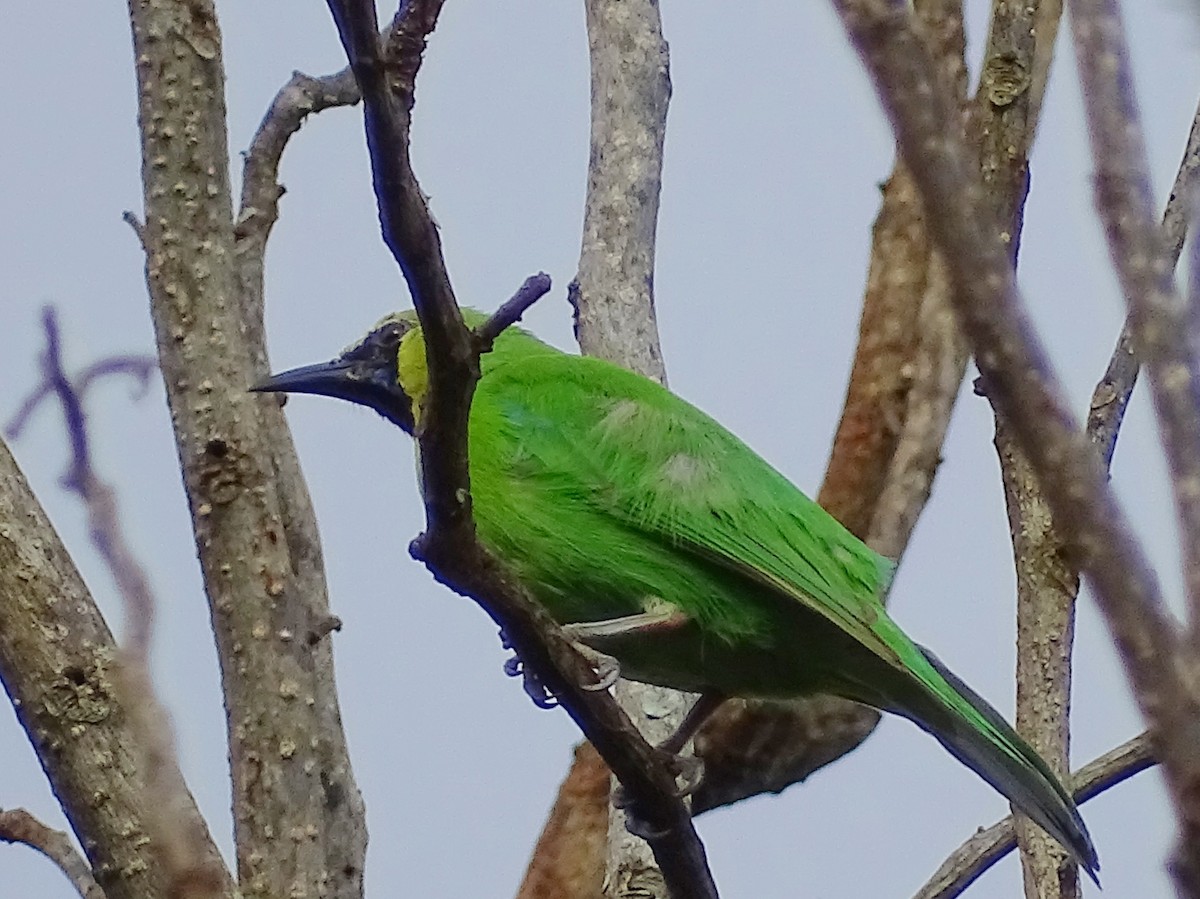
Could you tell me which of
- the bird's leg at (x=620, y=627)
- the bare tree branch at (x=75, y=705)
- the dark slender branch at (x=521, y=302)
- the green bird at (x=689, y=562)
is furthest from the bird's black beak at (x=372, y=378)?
the dark slender branch at (x=521, y=302)

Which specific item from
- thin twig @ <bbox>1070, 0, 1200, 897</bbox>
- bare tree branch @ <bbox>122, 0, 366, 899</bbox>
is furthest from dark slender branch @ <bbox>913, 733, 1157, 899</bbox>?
thin twig @ <bbox>1070, 0, 1200, 897</bbox>

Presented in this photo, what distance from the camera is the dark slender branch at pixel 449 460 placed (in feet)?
5.59

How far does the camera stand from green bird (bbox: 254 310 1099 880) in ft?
9.58

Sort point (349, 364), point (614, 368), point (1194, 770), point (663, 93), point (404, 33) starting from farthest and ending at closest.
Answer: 1. point (663, 93)
2. point (349, 364)
3. point (614, 368)
4. point (404, 33)
5. point (1194, 770)

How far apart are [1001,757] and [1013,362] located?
210 centimetres

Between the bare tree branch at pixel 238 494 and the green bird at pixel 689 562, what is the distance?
0.61 ft

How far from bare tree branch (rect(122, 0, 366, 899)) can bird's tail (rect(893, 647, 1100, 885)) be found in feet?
3.47

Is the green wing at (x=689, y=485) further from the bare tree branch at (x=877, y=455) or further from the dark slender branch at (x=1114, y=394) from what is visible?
the bare tree branch at (x=877, y=455)

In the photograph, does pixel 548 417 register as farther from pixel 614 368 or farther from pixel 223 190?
pixel 223 190

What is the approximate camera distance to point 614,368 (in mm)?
3441

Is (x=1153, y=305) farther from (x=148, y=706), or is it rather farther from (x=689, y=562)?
(x=689, y=562)

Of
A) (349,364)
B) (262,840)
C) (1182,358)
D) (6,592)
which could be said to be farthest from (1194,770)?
(349,364)

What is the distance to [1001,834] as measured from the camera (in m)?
3.29

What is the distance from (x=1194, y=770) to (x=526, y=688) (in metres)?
2.24
